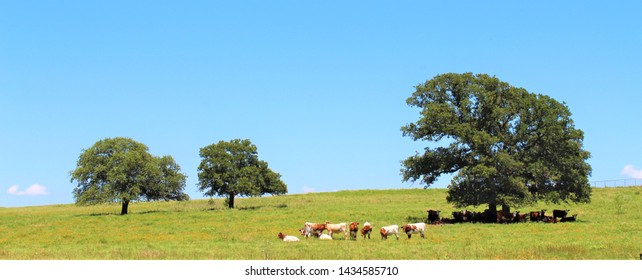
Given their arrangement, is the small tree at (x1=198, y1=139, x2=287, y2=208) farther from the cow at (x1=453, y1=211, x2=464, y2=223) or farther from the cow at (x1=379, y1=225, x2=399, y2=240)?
the cow at (x1=379, y1=225, x2=399, y2=240)

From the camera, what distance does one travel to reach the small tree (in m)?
76.4

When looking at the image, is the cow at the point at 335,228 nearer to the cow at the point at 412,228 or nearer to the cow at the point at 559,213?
the cow at the point at 412,228

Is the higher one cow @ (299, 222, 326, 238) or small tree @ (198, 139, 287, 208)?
small tree @ (198, 139, 287, 208)

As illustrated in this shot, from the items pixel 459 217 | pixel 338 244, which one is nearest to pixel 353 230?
pixel 338 244

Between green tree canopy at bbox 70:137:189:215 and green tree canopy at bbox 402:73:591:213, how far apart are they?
35929 mm

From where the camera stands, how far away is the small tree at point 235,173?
76.4 metres

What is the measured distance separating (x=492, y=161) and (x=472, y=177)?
1.92 metres

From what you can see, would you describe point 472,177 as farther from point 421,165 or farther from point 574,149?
point 574,149

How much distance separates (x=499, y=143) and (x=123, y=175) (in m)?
42.7

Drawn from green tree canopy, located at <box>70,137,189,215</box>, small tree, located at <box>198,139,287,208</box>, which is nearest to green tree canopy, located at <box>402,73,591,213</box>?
small tree, located at <box>198,139,287,208</box>

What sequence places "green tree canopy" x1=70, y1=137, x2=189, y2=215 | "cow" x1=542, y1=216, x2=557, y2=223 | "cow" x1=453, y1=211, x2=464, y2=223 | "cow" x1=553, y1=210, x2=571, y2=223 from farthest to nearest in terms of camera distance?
1. "green tree canopy" x1=70, y1=137, x2=189, y2=215
2. "cow" x1=453, y1=211, x2=464, y2=223
3. "cow" x1=553, y1=210, x2=571, y2=223
4. "cow" x1=542, y1=216, x2=557, y2=223

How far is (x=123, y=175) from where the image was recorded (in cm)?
7256

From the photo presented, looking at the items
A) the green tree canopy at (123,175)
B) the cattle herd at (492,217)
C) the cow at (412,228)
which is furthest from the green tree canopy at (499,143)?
the green tree canopy at (123,175)
